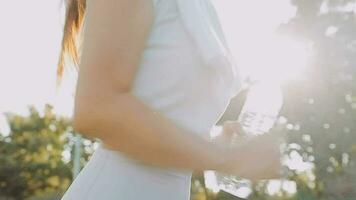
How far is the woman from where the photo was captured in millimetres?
1152

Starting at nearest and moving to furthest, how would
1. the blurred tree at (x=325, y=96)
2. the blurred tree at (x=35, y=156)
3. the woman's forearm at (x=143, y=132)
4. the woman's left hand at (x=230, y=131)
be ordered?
the woman's forearm at (x=143, y=132) → the woman's left hand at (x=230, y=131) → the blurred tree at (x=325, y=96) → the blurred tree at (x=35, y=156)

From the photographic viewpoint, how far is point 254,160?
1.18 meters

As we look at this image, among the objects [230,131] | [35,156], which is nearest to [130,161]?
[230,131]

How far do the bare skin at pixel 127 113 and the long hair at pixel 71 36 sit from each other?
24cm

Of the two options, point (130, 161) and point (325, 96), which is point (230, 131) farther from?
point (325, 96)

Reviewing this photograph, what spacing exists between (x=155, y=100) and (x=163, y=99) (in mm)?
11

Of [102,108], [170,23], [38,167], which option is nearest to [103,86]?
[102,108]

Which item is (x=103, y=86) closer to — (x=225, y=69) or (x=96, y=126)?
(x=96, y=126)

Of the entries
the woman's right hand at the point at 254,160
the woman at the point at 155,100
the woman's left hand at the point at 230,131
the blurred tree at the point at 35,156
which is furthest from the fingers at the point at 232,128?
the blurred tree at the point at 35,156

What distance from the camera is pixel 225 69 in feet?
4.19

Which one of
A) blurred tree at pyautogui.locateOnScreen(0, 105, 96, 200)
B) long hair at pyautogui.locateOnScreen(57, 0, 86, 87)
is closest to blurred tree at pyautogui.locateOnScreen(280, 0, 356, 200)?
blurred tree at pyautogui.locateOnScreen(0, 105, 96, 200)

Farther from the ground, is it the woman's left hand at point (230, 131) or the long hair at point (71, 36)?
the long hair at point (71, 36)

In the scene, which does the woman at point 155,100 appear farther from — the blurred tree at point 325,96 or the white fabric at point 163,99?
the blurred tree at point 325,96

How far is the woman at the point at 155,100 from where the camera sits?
3.78 feet
